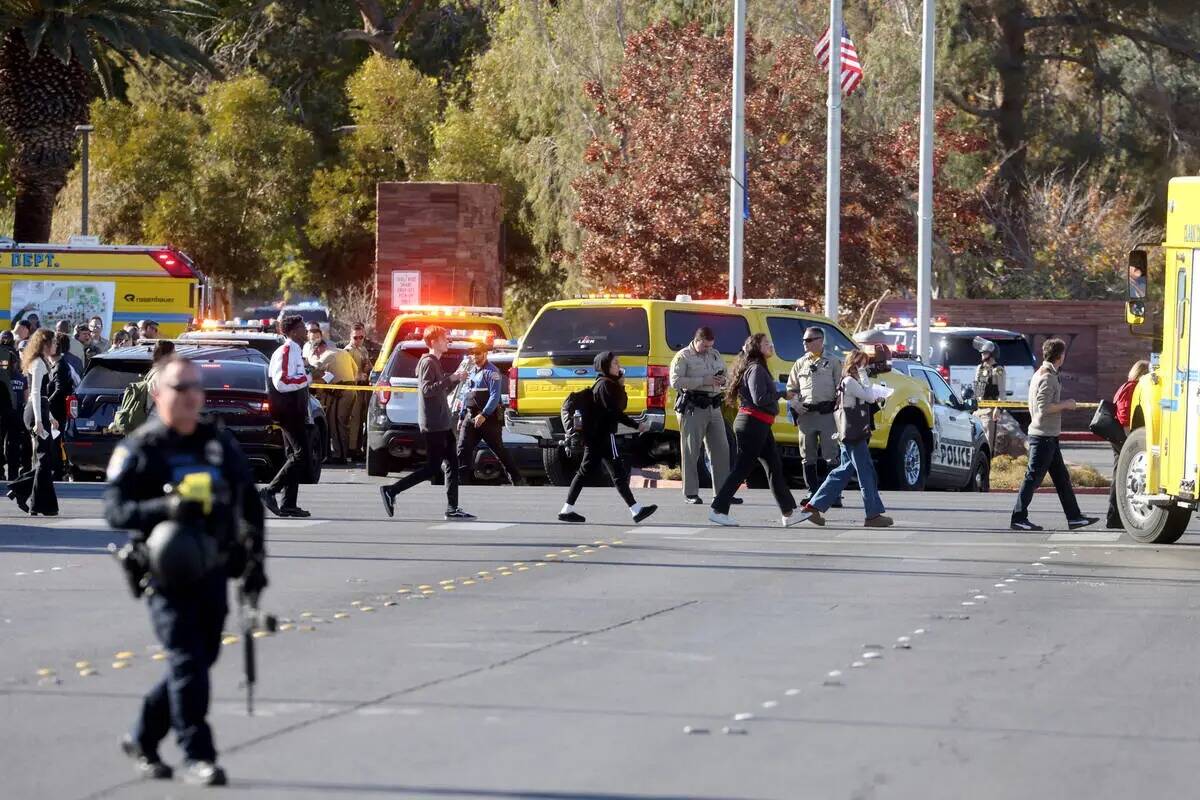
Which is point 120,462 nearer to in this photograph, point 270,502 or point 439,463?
point 270,502

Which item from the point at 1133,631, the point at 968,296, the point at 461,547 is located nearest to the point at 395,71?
the point at 968,296

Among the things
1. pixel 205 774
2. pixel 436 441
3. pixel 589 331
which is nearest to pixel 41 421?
pixel 436 441

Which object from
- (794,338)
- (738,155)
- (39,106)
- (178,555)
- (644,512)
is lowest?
(644,512)

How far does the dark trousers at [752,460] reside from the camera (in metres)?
18.3

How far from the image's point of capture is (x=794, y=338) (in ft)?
80.0

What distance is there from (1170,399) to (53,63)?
2902cm

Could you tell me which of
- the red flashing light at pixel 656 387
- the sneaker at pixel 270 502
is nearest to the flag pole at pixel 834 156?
the red flashing light at pixel 656 387

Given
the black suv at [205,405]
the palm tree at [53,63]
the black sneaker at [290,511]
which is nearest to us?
the black sneaker at [290,511]

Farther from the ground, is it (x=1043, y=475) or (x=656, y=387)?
(x=656, y=387)

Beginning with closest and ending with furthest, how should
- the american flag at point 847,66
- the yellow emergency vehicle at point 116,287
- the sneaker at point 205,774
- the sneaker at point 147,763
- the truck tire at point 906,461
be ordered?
the sneaker at point 205,774
the sneaker at point 147,763
the truck tire at point 906,461
the yellow emergency vehicle at point 116,287
the american flag at point 847,66

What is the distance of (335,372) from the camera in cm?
2795

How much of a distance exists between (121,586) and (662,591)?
3.44 metres

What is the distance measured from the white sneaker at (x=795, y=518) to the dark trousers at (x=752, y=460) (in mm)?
94

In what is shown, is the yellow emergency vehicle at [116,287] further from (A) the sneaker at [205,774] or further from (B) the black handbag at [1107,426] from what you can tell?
(A) the sneaker at [205,774]
